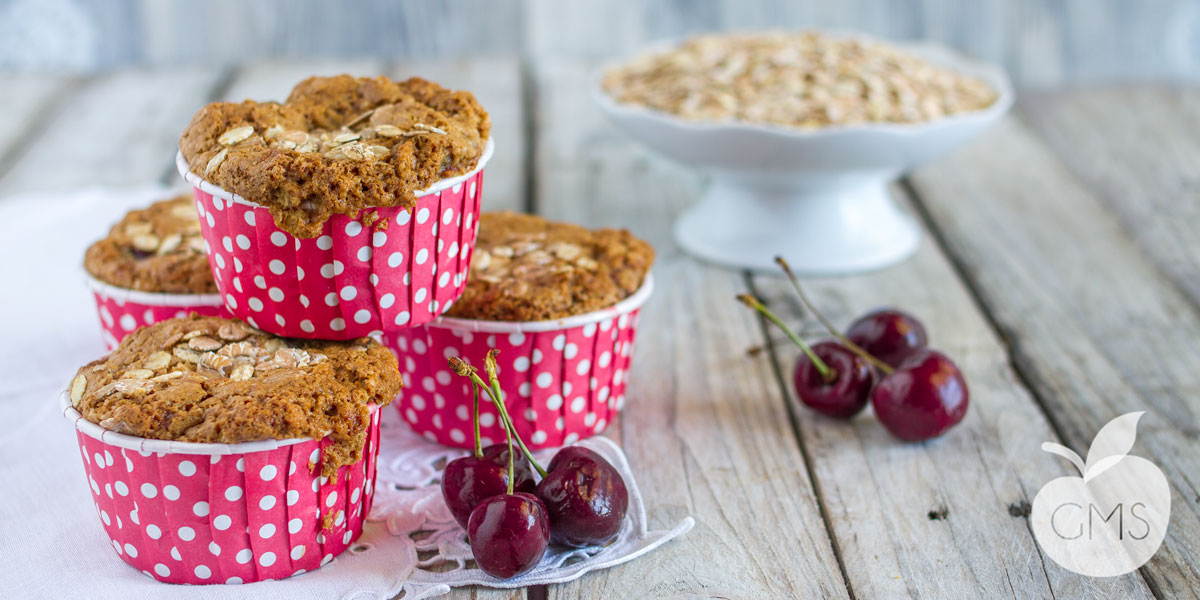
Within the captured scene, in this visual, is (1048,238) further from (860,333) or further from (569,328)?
(569,328)

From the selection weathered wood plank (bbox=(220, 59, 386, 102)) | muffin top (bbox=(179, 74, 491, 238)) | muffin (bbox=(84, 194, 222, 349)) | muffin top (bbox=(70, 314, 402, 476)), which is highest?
muffin top (bbox=(179, 74, 491, 238))

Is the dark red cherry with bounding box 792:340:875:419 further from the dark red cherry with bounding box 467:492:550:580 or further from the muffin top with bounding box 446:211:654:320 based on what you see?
the dark red cherry with bounding box 467:492:550:580

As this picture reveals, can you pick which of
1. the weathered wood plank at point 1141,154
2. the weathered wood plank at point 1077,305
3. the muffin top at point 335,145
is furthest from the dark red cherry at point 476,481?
the weathered wood plank at point 1141,154

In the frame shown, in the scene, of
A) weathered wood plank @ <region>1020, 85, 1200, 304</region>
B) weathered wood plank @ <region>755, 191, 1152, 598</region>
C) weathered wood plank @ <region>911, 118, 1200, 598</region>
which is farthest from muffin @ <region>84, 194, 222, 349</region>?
weathered wood plank @ <region>1020, 85, 1200, 304</region>

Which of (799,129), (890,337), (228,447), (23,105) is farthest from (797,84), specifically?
(23,105)

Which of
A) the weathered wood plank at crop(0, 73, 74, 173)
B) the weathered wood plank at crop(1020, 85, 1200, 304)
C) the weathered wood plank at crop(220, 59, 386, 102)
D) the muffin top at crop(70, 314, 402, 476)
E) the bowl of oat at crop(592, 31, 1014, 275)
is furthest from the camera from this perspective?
the weathered wood plank at crop(220, 59, 386, 102)
